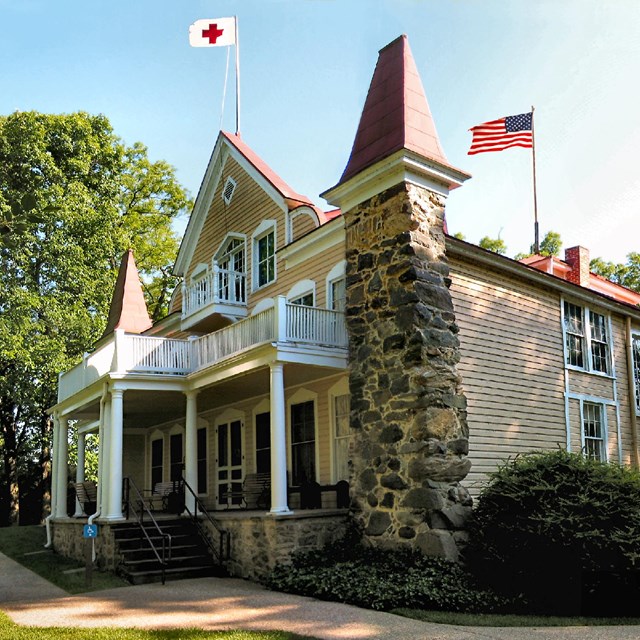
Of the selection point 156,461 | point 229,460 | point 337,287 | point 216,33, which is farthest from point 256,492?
point 216,33

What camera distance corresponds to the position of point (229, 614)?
980 cm

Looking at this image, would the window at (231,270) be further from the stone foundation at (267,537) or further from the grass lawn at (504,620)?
the grass lawn at (504,620)

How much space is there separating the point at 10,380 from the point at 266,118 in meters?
13.6

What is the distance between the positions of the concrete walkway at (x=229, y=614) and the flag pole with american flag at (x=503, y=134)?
1438 centimetres

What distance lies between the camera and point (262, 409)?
718 inches

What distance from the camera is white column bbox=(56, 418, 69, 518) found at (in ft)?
64.6

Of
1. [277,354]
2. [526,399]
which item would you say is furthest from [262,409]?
[526,399]

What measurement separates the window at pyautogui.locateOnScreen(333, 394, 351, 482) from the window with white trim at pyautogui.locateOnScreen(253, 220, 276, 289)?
4.31 metres

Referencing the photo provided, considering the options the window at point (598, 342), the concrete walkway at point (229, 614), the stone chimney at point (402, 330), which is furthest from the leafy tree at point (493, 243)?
the concrete walkway at point (229, 614)

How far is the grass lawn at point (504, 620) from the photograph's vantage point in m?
9.11

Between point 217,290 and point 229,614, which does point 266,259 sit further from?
point 229,614

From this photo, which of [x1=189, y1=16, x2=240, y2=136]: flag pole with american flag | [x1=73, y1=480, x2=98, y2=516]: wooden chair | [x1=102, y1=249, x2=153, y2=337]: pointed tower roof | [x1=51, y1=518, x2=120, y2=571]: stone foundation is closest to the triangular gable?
[x1=102, y1=249, x2=153, y2=337]: pointed tower roof

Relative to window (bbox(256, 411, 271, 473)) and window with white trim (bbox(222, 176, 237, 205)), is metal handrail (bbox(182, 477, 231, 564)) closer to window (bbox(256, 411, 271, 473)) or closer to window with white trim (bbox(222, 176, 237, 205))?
window (bbox(256, 411, 271, 473))

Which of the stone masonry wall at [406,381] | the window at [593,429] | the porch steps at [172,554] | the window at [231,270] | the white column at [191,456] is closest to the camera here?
the stone masonry wall at [406,381]
